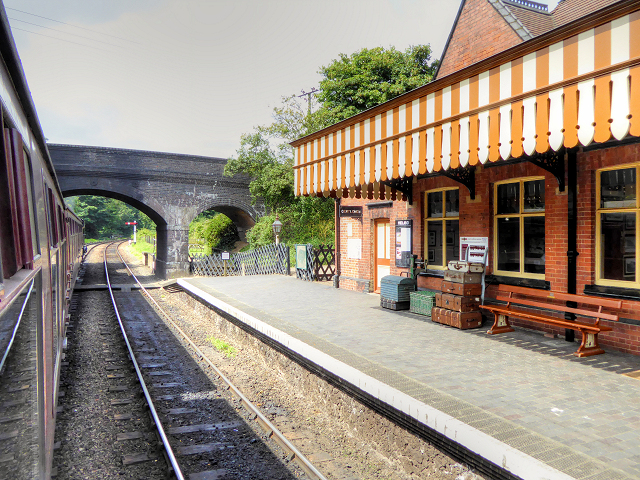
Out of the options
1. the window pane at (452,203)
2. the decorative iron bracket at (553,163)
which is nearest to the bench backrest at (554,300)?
the decorative iron bracket at (553,163)

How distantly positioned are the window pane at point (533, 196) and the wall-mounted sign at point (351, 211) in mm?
5526

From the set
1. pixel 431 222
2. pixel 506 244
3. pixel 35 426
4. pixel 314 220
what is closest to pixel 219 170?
pixel 314 220

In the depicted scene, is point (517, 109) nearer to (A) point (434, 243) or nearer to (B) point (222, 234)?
(A) point (434, 243)

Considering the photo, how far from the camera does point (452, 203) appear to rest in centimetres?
947

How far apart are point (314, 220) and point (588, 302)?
18530 millimetres

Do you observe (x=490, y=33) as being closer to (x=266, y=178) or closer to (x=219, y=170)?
(x=266, y=178)

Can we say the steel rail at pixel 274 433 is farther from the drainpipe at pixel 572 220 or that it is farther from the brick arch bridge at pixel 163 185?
the brick arch bridge at pixel 163 185

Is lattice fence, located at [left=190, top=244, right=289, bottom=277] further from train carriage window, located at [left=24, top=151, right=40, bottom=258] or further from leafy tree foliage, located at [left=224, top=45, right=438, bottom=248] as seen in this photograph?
train carriage window, located at [left=24, top=151, right=40, bottom=258]

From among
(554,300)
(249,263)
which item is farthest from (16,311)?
(249,263)

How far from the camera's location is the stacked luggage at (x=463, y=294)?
25.5ft

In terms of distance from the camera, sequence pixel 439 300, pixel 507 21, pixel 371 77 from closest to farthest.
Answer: pixel 439 300 < pixel 507 21 < pixel 371 77

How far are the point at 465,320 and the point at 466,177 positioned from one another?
275 cm

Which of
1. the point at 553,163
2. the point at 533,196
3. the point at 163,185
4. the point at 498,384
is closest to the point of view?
the point at 498,384

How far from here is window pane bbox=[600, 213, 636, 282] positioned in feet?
20.3
